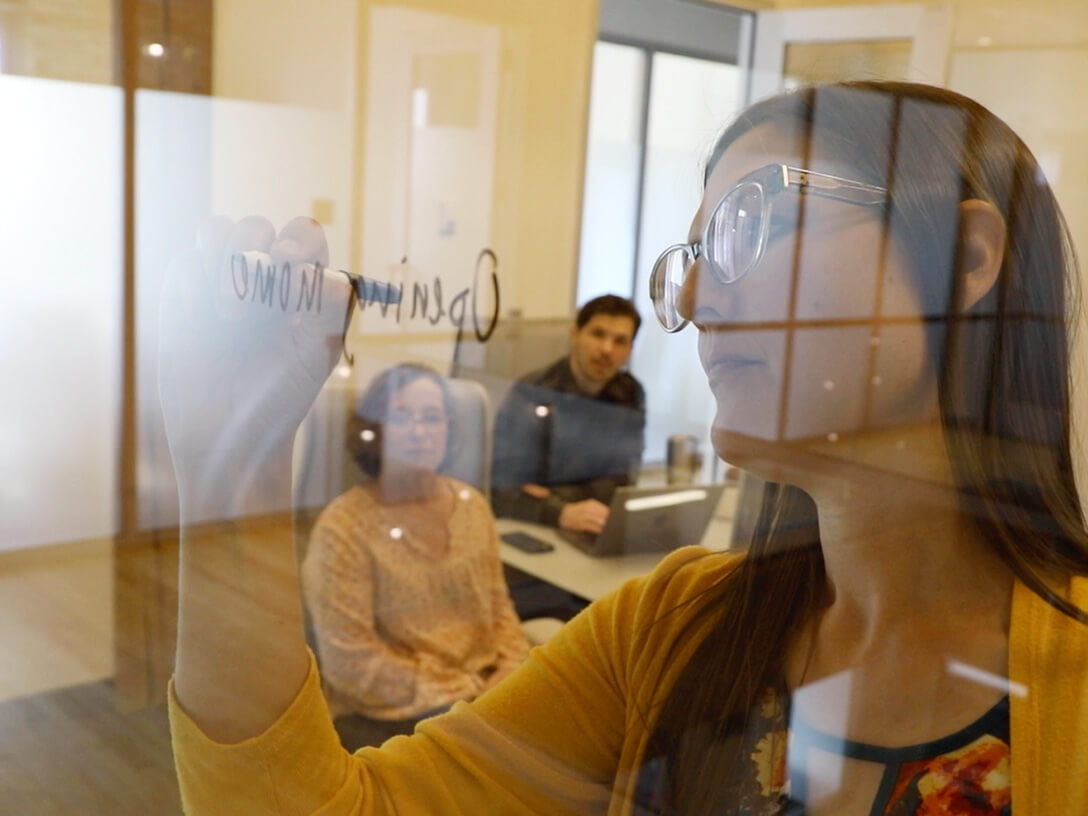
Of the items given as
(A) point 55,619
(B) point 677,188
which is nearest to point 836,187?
(B) point 677,188

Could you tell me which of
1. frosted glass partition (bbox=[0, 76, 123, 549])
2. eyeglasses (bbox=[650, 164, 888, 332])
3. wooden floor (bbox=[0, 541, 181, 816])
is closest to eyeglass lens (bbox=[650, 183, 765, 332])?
eyeglasses (bbox=[650, 164, 888, 332])

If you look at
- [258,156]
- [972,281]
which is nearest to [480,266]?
[258,156]

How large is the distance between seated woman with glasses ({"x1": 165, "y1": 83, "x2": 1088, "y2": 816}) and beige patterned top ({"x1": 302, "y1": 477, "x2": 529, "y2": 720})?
24 cm

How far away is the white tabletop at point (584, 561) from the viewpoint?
2.17 ft

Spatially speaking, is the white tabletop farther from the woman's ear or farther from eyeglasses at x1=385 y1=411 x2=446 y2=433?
the woman's ear

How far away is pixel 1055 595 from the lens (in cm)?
45

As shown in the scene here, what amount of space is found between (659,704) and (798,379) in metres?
0.22

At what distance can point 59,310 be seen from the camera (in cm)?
89

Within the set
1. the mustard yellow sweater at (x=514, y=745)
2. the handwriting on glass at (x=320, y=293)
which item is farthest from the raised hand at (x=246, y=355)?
the mustard yellow sweater at (x=514, y=745)

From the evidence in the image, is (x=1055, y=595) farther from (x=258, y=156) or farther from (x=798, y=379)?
(x=258, y=156)

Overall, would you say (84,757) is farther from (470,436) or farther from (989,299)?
(989,299)

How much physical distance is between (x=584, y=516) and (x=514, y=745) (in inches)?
12.6

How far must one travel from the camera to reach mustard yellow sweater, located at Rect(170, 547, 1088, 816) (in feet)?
1.82

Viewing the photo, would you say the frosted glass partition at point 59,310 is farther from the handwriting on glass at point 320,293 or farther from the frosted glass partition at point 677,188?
the frosted glass partition at point 677,188
